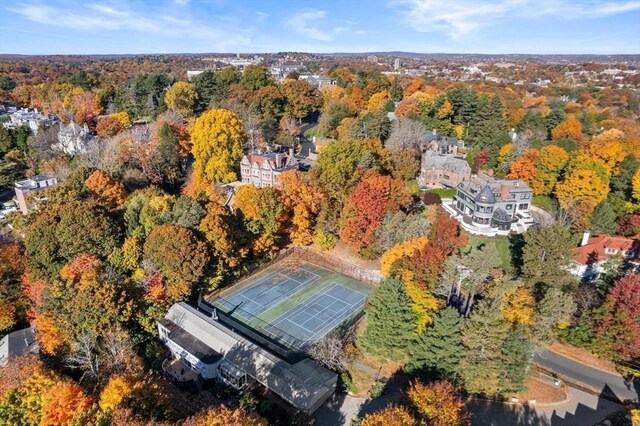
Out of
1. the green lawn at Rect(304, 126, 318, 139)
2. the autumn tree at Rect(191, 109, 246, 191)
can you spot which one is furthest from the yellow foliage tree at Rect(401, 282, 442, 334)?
the green lawn at Rect(304, 126, 318, 139)

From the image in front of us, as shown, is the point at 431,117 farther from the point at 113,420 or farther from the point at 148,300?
the point at 113,420

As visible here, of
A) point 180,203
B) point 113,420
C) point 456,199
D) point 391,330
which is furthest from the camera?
point 456,199

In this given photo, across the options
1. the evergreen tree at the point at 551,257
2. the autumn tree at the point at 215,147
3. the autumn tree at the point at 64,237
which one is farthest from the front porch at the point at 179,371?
the autumn tree at the point at 215,147

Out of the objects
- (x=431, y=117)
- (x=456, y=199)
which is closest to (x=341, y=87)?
(x=431, y=117)

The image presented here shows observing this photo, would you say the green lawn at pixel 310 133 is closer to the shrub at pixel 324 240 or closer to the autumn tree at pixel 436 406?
the shrub at pixel 324 240

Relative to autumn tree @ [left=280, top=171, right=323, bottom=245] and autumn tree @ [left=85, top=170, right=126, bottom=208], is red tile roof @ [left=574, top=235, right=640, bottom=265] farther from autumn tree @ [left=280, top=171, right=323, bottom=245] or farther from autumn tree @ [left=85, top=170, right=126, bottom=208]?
autumn tree @ [left=85, top=170, right=126, bottom=208]
